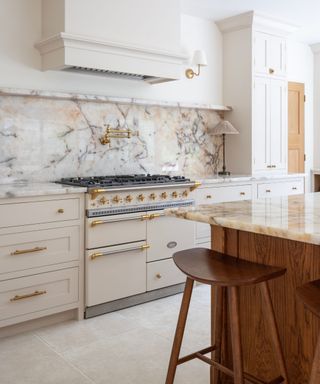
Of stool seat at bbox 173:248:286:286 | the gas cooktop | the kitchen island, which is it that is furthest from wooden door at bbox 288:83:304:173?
stool seat at bbox 173:248:286:286

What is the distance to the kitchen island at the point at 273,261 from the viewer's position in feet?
5.93

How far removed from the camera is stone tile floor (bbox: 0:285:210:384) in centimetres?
244

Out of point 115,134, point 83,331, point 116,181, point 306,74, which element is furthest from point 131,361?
point 306,74

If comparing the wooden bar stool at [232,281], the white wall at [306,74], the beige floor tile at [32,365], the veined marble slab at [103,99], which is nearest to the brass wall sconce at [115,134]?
the veined marble slab at [103,99]

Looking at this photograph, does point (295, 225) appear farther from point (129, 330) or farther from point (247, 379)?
point (129, 330)

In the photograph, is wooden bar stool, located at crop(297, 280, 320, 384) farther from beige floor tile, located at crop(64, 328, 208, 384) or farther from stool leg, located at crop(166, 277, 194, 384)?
beige floor tile, located at crop(64, 328, 208, 384)

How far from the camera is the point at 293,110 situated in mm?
5766

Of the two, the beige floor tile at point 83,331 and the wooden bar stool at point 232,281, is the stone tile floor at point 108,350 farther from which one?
the wooden bar stool at point 232,281

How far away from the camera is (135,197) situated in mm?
3438

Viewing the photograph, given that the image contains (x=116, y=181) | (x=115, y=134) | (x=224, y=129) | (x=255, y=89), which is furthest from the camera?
(x=255, y=89)

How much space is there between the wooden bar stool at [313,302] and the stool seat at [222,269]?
7.3 inches

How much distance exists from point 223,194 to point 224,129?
2.67ft

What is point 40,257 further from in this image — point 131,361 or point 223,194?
point 223,194

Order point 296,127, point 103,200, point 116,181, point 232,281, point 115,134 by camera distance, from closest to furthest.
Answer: point 232,281 < point 103,200 < point 116,181 < point 115,134 < point 296,127
